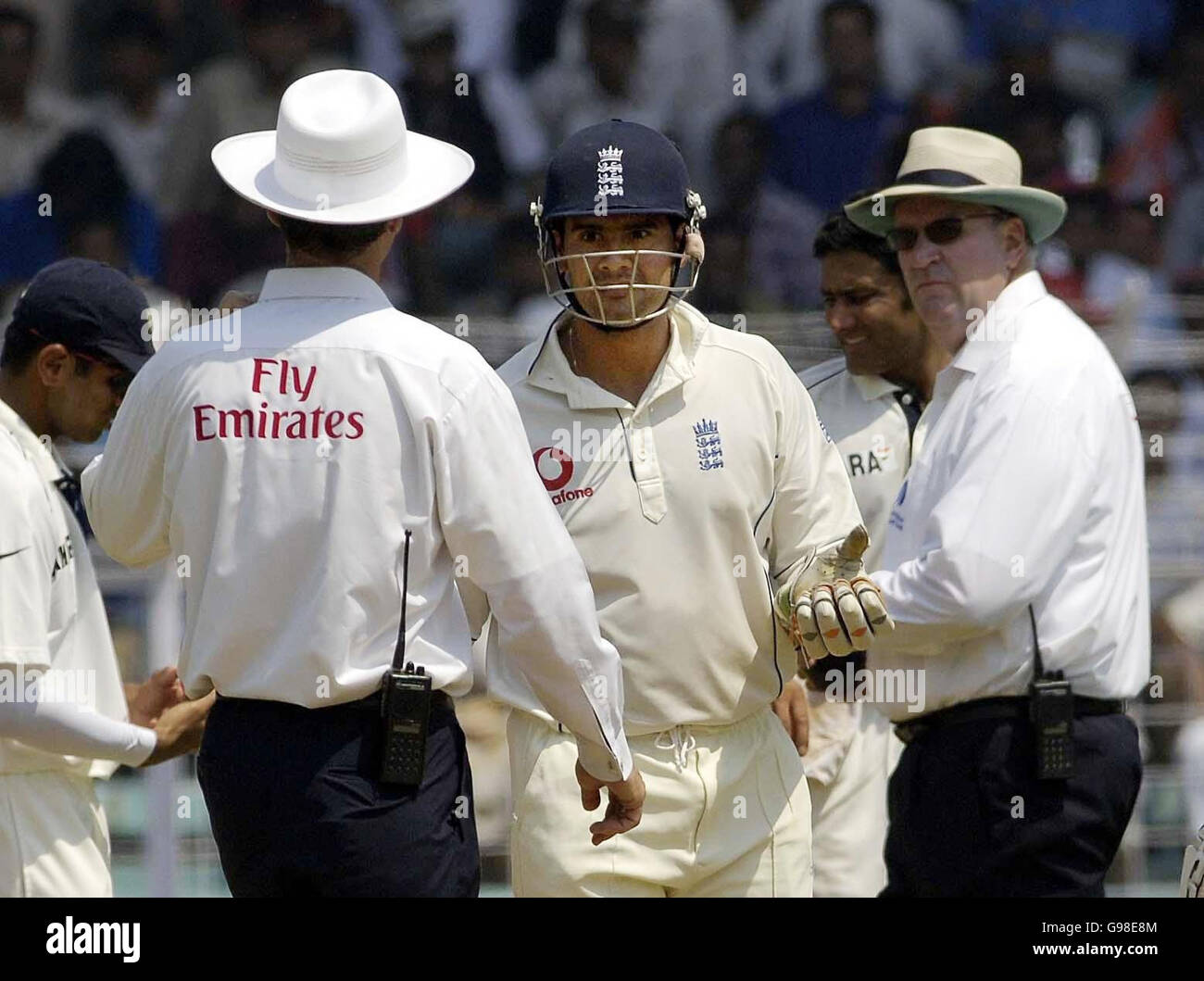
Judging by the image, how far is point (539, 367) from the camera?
4258mm

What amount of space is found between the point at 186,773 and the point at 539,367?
308 centimetres

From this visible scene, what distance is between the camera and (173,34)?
9484mm

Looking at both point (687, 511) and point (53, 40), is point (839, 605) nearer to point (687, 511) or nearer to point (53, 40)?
point (687, 511)

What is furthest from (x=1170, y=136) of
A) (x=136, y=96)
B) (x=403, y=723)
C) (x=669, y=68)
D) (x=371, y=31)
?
(x=403, y=723)

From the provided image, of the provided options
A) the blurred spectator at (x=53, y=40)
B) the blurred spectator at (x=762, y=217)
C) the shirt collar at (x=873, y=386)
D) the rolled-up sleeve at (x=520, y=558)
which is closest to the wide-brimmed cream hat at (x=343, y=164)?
the rolled-up sleeve at (x=520, y=558)

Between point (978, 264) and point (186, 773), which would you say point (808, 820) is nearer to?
point (978, 264)

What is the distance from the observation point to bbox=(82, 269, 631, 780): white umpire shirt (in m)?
3.41

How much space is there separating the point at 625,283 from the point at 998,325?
993mm

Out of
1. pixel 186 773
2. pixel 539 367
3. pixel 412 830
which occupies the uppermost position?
pixel 539 367

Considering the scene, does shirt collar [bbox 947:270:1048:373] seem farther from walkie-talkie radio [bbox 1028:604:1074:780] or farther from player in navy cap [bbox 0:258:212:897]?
player in navy cap [bbox 0:258:212:897]

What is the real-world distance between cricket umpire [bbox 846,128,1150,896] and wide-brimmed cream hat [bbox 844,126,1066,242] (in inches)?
10.7

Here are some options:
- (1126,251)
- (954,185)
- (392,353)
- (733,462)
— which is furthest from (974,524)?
(1126,251)

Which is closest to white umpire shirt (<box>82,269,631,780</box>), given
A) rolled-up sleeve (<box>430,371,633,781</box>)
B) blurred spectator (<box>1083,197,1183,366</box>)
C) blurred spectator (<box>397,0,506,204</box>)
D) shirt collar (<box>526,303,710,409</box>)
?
rolled-up sleeve (<box>430,371,633,781</box>)

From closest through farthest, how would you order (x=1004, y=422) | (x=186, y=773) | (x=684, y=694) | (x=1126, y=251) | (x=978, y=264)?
(x=684, y=694) → (x=1004, y=422) → (x=978, y=264) → (x=186, y=773) → (x=1126, y=251)
